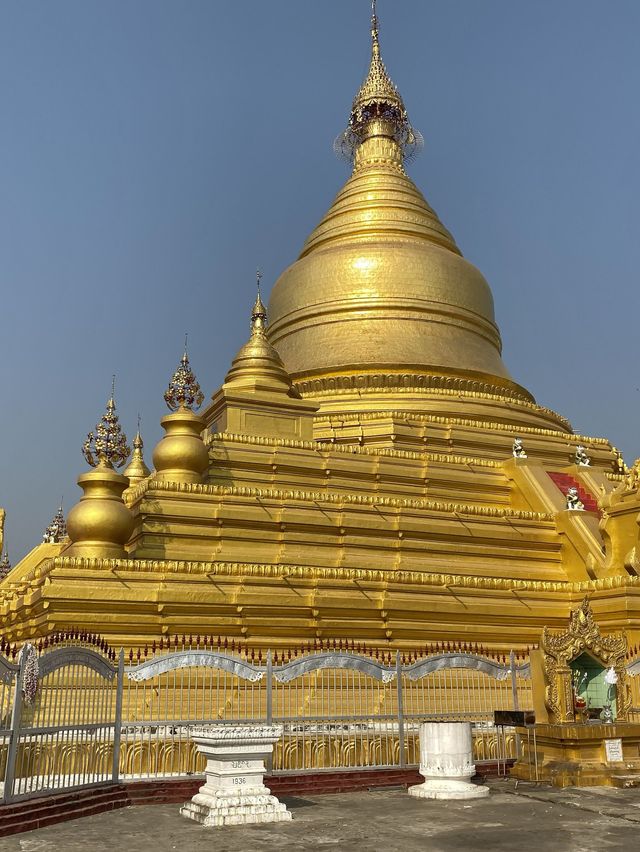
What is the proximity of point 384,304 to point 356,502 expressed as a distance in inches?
436

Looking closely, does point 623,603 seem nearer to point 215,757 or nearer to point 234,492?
point 234,492

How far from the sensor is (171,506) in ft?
58.7

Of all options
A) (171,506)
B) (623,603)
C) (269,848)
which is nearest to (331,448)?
(171,506)

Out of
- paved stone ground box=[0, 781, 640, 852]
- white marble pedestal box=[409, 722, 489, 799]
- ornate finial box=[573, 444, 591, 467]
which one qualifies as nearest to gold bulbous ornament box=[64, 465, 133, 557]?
paved stone ground box=[0, 781, 640, 852]

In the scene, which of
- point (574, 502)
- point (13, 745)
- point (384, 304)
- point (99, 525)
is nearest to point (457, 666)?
point (13, 745)

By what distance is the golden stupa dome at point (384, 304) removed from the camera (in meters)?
27.4

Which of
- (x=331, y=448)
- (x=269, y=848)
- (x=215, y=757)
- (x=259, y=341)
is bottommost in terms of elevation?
(x=269, y=848)

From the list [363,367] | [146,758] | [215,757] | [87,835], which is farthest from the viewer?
[363,367]

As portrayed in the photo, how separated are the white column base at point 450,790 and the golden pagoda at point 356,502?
6.33 meters

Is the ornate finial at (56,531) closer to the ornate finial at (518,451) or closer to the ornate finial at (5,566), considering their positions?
the ornate finial at (5,566)

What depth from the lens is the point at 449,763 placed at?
10.2 meters

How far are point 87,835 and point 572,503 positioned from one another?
15.7 meters

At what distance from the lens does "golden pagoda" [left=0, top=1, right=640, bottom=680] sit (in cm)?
1638

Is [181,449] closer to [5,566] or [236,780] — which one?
[236,780]
